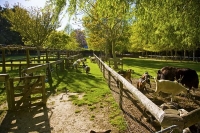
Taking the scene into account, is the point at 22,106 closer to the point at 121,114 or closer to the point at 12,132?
the point at 12,132

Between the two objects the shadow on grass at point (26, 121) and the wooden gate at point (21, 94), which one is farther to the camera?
the wooden gate at point (21, 94)

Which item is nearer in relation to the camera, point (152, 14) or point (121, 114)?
point (121, 114)

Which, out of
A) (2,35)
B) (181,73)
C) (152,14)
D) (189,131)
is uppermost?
(2,35)

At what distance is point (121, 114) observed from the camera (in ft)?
19.4

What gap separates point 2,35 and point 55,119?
205 ft

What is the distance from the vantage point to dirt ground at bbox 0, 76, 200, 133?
5.07 metres

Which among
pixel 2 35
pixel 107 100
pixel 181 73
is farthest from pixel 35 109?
pixel 2 35

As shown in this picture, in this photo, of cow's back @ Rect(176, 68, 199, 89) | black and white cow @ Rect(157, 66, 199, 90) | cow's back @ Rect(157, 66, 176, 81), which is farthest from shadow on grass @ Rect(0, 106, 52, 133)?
cow's back @ Rect(176, 68, 199, 89)

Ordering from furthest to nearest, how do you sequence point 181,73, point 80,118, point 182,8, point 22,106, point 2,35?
point 2,35
point 181,73
point 182,8
point 22,106
point 80,118

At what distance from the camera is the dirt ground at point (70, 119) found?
507 centimetres

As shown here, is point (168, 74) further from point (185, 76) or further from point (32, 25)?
point (32, 25)

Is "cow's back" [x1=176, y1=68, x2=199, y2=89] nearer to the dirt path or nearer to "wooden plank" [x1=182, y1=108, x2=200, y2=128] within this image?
the dirt path

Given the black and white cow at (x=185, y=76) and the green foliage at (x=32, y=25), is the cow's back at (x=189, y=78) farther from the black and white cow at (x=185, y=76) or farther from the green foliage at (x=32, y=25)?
the green foliage at (x=32, y=25)

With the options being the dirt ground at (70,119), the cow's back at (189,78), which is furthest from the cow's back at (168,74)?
the dirt ground at (70,119)
